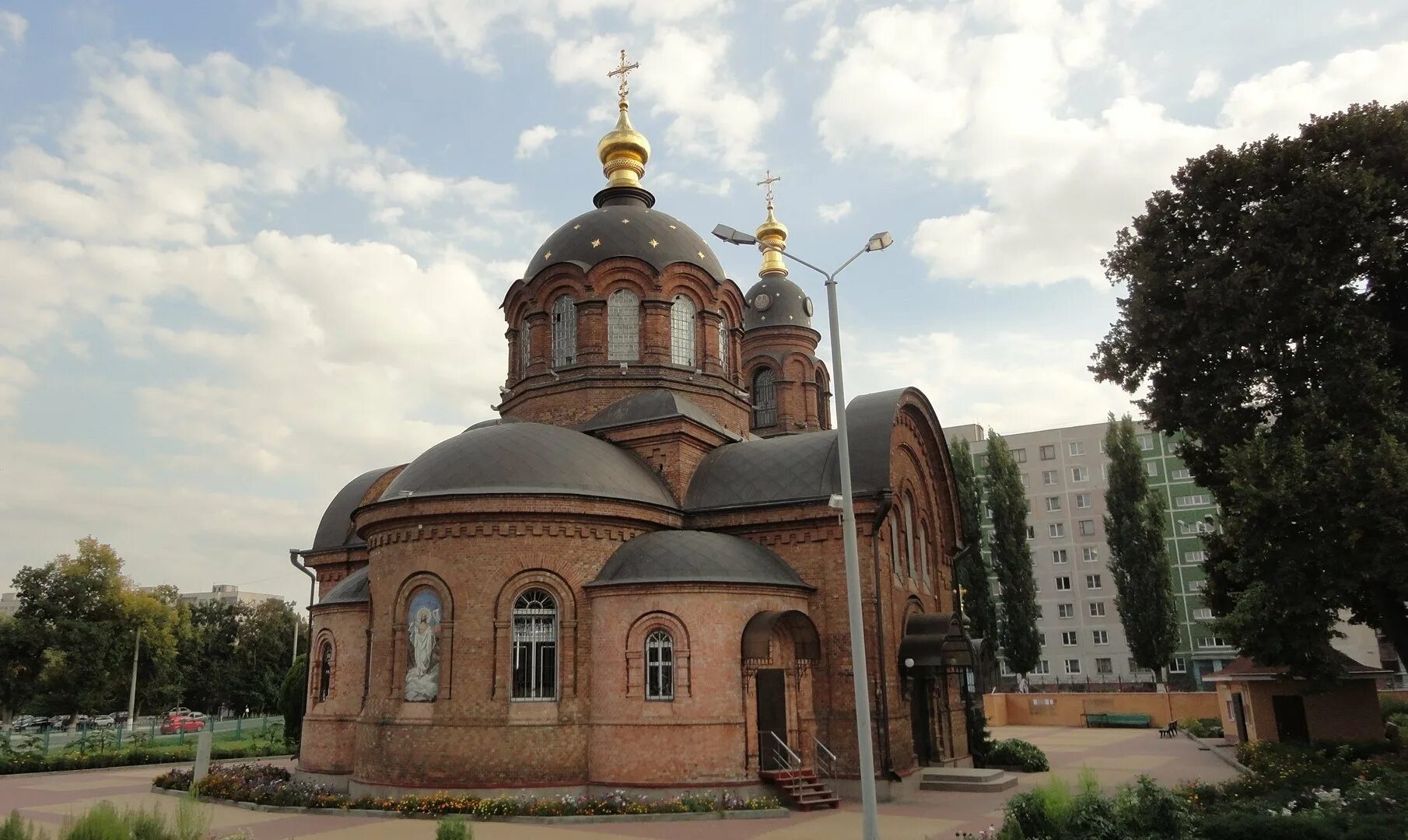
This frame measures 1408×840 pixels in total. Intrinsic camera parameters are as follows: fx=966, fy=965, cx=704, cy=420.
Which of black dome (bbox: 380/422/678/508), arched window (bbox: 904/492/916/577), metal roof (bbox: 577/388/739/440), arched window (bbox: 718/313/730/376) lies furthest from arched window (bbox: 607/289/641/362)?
arched window (bbox: 904/492/916/577)

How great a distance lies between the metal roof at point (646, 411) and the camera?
1975 cm

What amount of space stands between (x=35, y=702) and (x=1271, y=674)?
41.4m

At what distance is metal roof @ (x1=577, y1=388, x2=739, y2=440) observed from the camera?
19.8 m

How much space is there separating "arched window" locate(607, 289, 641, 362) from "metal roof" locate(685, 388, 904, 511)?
356 centimetres

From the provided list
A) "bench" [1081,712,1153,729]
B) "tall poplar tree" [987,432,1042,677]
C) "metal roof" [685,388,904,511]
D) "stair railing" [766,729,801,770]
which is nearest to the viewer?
"stair railing" [766,729,801,770]

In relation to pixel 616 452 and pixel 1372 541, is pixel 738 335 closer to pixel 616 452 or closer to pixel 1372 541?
pixel 616 452

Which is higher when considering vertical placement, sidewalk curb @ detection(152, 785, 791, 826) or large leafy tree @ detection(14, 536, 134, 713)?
large leafy tree @ detection(14, 536, 134, 713)

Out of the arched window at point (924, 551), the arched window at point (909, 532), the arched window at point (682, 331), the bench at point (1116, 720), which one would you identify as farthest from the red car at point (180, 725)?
the bench at point (1116, 720)

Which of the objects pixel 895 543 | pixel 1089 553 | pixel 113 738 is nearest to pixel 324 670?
pixel 895 543

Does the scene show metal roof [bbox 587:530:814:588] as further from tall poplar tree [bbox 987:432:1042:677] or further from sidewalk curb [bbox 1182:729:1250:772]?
tall poplar tree [bbox 987:432:1042:677]

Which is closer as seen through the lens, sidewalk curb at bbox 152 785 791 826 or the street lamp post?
the street lamp post

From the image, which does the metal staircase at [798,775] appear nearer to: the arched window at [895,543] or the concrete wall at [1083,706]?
the arched window at [895,543]

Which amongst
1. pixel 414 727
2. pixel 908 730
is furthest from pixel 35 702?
pixel 908 730

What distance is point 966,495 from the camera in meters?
37.8
